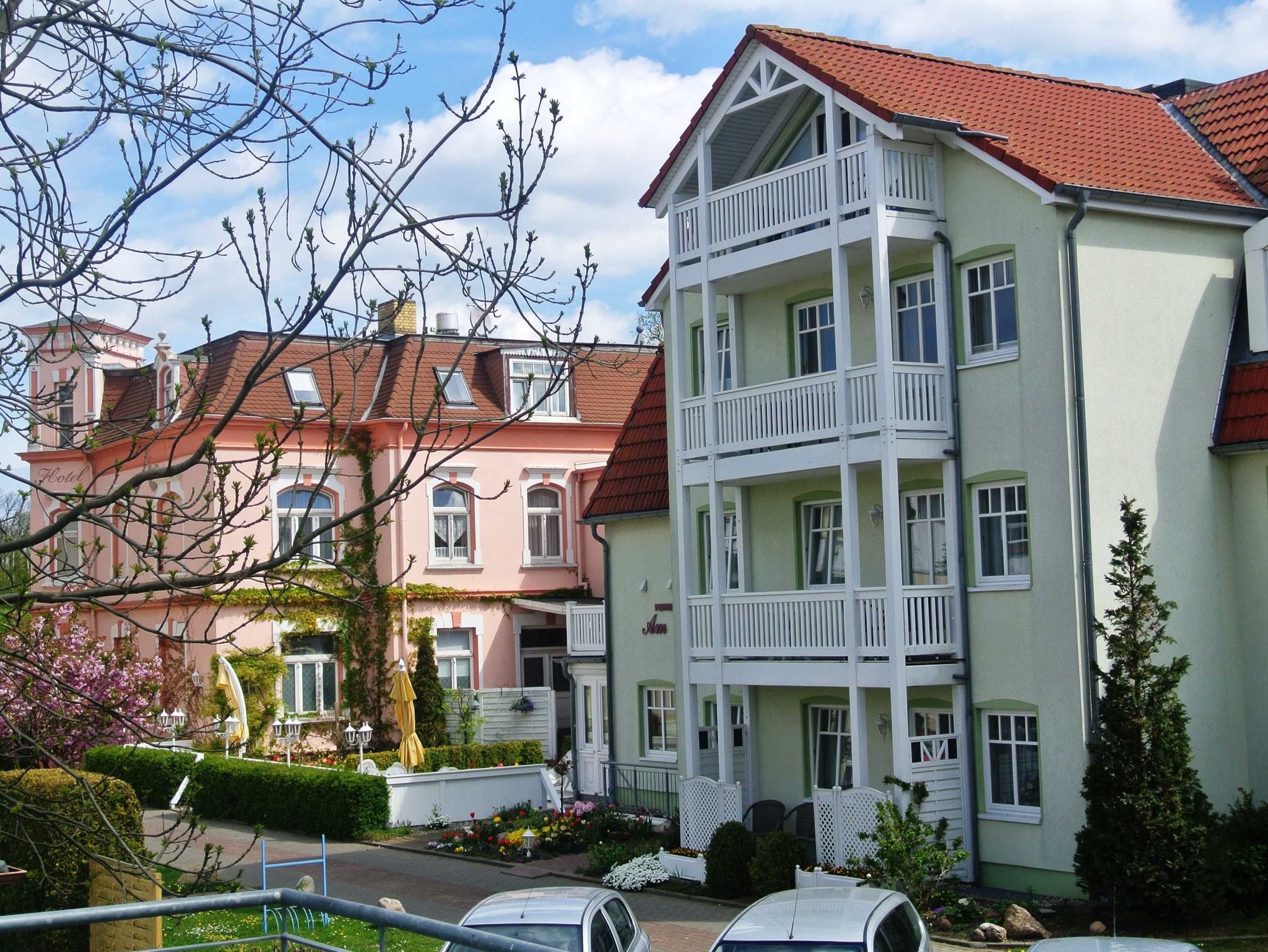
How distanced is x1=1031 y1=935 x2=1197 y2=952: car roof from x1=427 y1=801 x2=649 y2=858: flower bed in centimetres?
1226

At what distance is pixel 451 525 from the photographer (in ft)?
→ 123

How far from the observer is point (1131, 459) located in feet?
60.1

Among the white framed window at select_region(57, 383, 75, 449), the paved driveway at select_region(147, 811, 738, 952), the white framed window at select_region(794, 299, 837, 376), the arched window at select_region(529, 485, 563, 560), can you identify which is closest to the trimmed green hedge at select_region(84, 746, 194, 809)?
the paved driveway at select_region(147, 811, 738, 952)

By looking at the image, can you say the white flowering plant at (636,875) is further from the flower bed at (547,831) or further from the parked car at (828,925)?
the parked car at (828,925)

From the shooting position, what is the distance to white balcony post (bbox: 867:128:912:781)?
61.1 ft

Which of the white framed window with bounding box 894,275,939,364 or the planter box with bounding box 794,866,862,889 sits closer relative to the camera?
the planter box with bounding box 794,866,862,889

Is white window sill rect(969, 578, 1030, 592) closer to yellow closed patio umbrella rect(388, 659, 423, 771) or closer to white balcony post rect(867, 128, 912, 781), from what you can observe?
white balcony post rect(867, 128, 912, 781)

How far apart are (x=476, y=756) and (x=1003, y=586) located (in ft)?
51.6

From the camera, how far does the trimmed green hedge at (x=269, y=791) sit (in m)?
26.3

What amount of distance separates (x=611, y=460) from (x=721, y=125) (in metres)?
8.25

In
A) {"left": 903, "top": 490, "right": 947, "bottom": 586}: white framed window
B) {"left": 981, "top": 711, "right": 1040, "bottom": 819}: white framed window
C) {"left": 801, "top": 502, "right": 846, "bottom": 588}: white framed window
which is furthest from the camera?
{"left": 801, "top": 502, "right": 846, "bottom": 588}: white framed window

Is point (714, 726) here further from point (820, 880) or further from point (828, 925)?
point (828, 925)

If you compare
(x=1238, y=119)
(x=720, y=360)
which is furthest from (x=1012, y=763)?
(x=1238, y=119)

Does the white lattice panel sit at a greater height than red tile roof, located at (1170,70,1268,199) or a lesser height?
lesser
